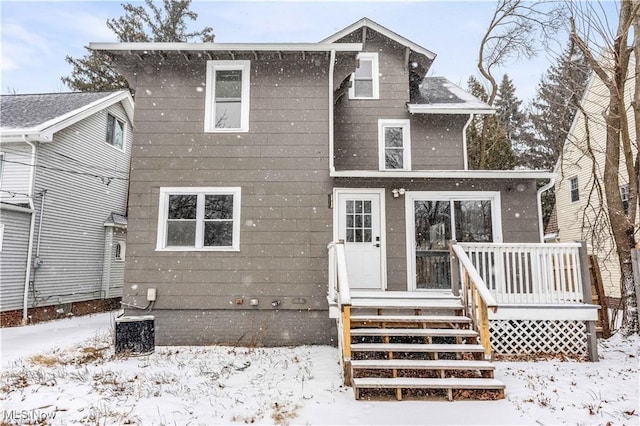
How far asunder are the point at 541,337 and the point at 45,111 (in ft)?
49.3

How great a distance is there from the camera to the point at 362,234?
801 centimetres

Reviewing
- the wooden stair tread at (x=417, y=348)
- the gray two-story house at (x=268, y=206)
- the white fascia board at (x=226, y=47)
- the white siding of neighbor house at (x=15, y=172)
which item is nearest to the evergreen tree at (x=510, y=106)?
the gray two-story house at (x=268, y=206)

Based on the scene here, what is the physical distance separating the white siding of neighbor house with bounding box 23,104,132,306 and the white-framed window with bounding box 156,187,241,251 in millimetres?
5823

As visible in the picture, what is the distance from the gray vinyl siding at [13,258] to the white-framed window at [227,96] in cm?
651

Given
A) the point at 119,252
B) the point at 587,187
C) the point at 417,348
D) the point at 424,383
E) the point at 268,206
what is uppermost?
the point at 587,187

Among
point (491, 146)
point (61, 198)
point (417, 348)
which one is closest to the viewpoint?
point (417, 348)

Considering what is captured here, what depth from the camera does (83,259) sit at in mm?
12945

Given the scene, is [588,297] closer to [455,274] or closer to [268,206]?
[455,274]

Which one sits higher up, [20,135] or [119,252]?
[20,135]

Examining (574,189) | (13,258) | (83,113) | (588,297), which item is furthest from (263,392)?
(574,189)

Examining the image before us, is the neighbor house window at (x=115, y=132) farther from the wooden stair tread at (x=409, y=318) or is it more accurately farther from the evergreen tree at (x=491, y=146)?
the evergreen tree at (x=491, y=146)

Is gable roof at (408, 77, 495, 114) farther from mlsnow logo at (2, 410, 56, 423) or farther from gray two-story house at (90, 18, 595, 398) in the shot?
mlsnow logo at (2, 410, 56, 423)

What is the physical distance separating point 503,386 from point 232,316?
4.86 m

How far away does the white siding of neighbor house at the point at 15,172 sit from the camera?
35.3ft
